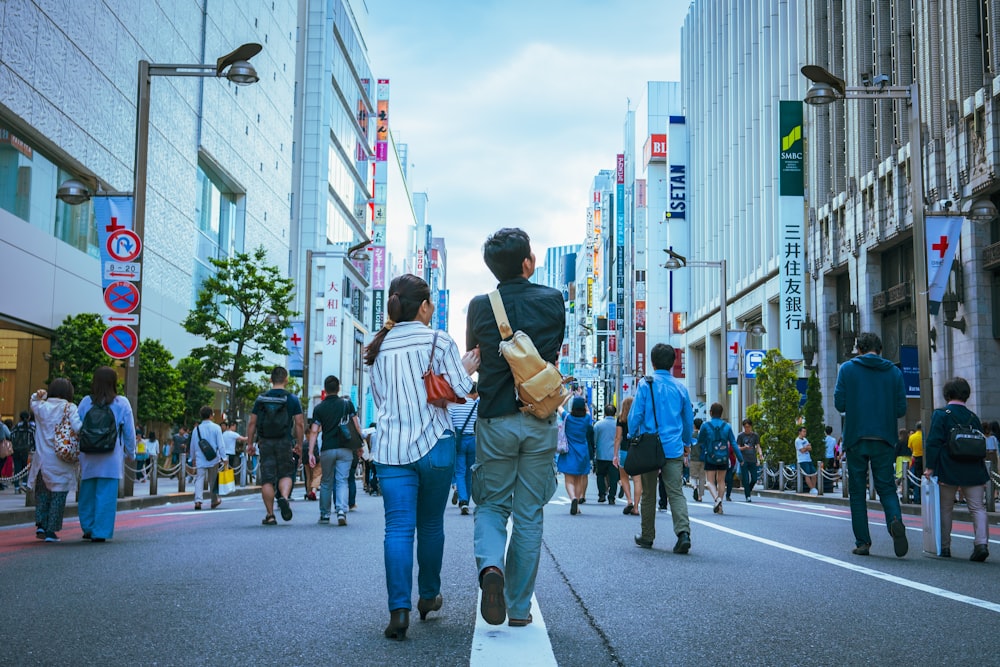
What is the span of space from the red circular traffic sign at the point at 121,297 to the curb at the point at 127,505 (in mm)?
2861


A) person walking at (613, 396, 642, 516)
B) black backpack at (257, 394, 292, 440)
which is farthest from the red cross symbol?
black backpack at (257, 394, 292, 440)

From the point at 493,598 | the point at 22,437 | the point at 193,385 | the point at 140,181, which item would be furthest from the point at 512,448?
the point at 193,385

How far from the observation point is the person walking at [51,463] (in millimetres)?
9578

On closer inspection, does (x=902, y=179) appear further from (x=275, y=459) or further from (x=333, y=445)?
(x=275, y=459)

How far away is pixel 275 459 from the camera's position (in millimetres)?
11617

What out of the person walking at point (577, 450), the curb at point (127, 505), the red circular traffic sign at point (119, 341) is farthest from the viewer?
the red circular traffic sign at point (119, 341)

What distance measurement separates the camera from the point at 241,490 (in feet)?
80.5

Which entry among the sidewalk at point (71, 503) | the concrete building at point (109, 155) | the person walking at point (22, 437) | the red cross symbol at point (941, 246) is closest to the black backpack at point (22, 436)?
the person walking at point (22, 437)

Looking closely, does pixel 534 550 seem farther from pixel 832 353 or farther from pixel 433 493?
pixel 832 353

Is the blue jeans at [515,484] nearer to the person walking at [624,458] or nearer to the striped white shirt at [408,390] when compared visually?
the striped white shirt at [408,390]

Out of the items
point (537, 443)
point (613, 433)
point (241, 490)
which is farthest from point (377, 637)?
point (241, 490)

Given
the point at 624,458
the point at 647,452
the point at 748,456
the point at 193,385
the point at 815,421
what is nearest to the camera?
the point at 647,452

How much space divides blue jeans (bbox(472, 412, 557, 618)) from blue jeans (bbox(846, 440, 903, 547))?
14.8ft

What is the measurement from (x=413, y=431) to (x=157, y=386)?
25.9m
